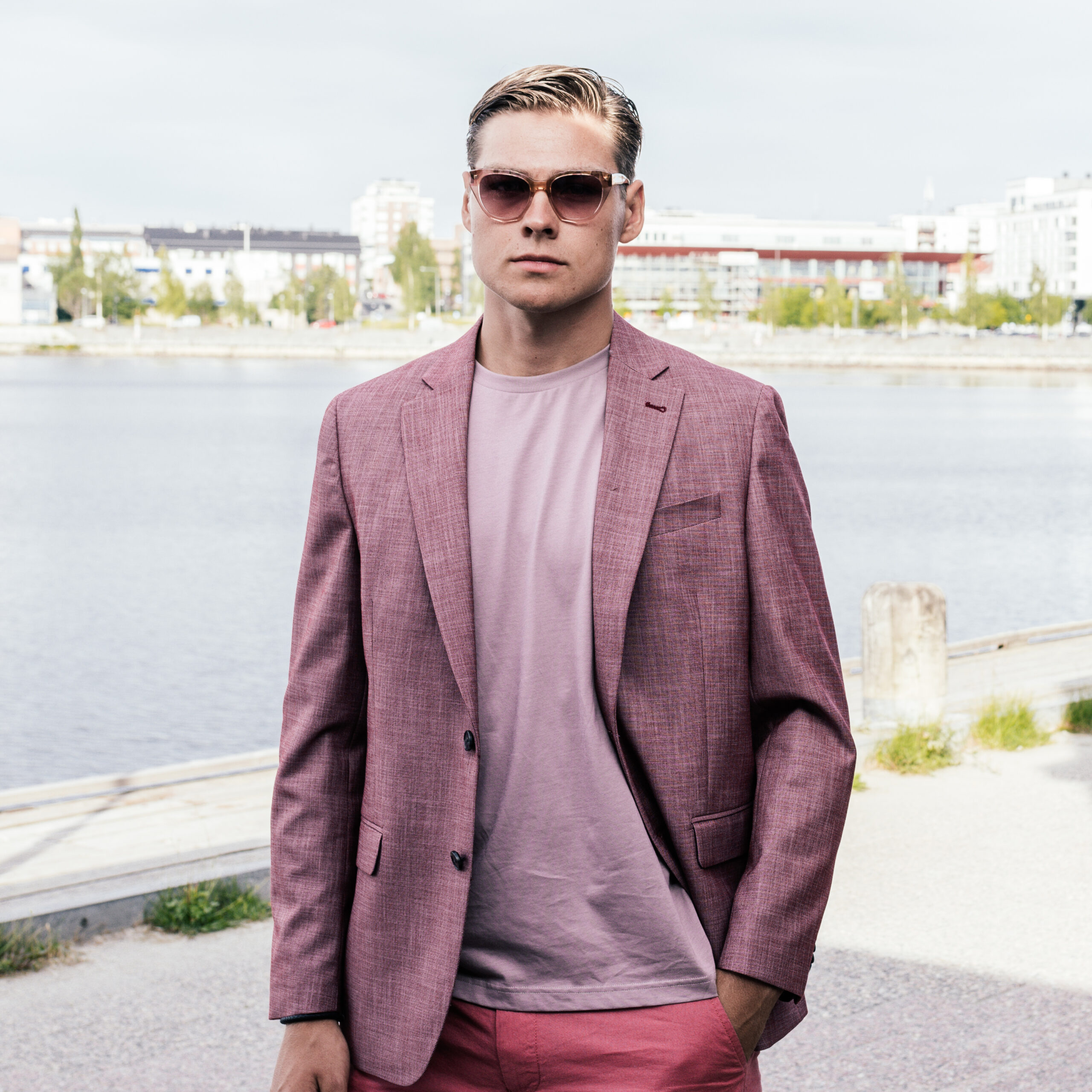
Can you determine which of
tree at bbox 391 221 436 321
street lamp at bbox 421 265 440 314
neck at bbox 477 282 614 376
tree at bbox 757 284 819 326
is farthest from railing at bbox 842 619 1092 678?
street lamp at bbox 421 265 440 314

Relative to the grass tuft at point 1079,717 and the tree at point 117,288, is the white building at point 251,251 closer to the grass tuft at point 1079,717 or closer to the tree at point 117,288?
the tree at point 117,288

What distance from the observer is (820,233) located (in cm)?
17750

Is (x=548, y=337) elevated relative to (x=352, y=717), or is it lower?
elevated

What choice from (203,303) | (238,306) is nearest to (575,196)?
(238,306)

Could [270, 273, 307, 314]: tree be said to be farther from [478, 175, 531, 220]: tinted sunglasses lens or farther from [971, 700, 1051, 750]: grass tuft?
[478, 175, 531, 220]: tinted sunglasses lens

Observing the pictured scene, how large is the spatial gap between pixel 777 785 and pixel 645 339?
631 mm

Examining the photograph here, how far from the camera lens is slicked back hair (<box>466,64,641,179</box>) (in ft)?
6.64

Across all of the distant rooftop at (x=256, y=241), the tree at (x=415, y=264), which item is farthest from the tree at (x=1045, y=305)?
the distant rooftop at (x=256, y=241)

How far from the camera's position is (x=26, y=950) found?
15.4 ft

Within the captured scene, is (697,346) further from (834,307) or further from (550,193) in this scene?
(550,193)

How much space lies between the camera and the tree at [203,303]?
444 ft

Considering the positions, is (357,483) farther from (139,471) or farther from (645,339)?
(139,471)

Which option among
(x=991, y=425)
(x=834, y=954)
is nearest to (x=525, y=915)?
(x=834, y=954)

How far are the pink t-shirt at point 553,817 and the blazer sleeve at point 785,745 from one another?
0.30 ft
